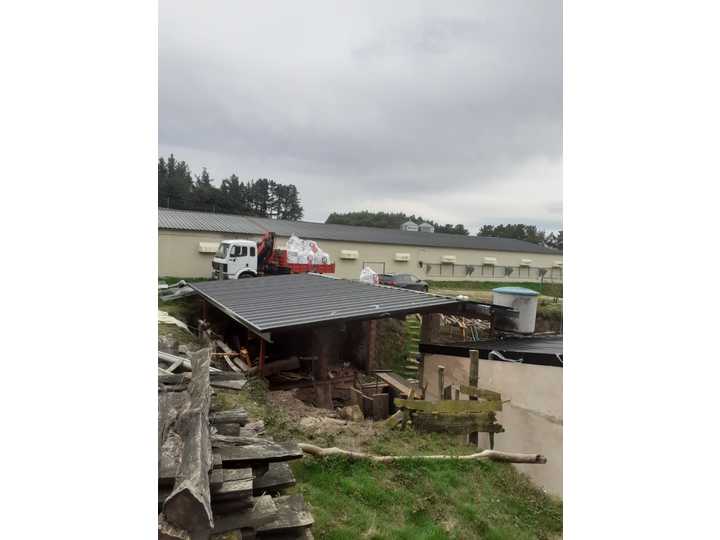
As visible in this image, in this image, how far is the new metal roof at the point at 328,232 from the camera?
1105 centimetres

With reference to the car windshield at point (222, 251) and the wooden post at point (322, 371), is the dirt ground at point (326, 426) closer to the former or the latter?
the wooden post at point (322, 371)

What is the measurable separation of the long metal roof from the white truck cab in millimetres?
2495

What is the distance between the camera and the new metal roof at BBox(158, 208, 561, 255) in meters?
11.0

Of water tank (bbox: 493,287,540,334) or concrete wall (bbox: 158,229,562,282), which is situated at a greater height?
concrete wall (bbox: 158,229,562,282)

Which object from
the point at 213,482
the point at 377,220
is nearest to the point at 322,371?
the point at 213,482

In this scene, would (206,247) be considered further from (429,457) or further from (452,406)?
(429,457)

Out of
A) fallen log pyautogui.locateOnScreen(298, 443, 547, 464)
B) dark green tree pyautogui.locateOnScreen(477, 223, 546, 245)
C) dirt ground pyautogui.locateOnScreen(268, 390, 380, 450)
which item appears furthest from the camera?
dark green tree pyautogui.locateOnScreen(477, 223, 546, 245)

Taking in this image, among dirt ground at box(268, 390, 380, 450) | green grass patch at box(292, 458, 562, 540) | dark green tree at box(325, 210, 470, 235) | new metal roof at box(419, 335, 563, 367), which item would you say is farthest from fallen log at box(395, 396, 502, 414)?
dark green tree at box(325, 210, 470, 235)

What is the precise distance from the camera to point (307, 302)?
493 cm

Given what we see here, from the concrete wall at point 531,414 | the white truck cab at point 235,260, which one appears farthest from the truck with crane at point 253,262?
the concrete wall at point 531,414

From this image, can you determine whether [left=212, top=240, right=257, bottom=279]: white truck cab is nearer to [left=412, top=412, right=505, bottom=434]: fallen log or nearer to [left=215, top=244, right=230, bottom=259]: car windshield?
[left=215, top=244, right=230, bottom=259]: car windshield
